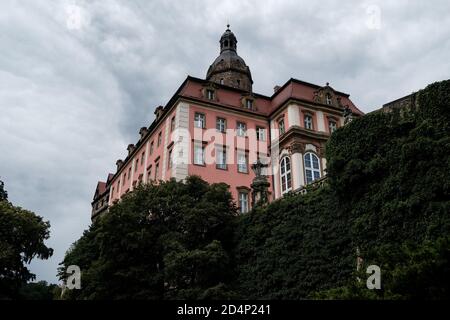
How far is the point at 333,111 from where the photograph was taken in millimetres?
30438

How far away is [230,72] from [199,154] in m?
16.6

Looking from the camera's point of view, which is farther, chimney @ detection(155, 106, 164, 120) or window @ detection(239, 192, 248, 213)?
chimney @ detection(155, 106, 164, 120)

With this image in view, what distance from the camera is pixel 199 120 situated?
1133 inches

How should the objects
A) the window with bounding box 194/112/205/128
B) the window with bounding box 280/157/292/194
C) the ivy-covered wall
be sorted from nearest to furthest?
the ivy-covered wall
the window with bounding box 280/157/292/194
the window with bounding box 194/112/205/128

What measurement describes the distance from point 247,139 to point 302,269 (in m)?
16.8

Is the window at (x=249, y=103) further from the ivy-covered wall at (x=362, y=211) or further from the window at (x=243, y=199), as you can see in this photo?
the ivy-covered wall at (x=362, y=211)

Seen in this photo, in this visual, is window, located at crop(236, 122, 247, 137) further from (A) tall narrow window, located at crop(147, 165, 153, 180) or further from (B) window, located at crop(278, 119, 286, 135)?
(A) tall narrow window, located at crop(147, 165, 153, 180)

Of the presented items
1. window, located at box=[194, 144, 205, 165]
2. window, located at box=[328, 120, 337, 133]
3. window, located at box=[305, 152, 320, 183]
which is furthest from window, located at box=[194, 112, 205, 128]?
window, located at box=[328, 120, 337, 133]

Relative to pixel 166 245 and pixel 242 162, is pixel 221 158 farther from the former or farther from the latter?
pixel 166 245

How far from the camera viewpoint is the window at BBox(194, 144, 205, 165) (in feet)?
88.7

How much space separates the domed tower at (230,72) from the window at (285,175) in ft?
45.8

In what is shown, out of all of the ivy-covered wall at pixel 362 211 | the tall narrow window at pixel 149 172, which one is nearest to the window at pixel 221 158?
the tall narrow window at pixel 149 172

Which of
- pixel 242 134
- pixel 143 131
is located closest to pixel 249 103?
pixel 242 134

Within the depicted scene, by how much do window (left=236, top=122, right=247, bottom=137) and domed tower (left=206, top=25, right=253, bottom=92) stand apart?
10477 mm
